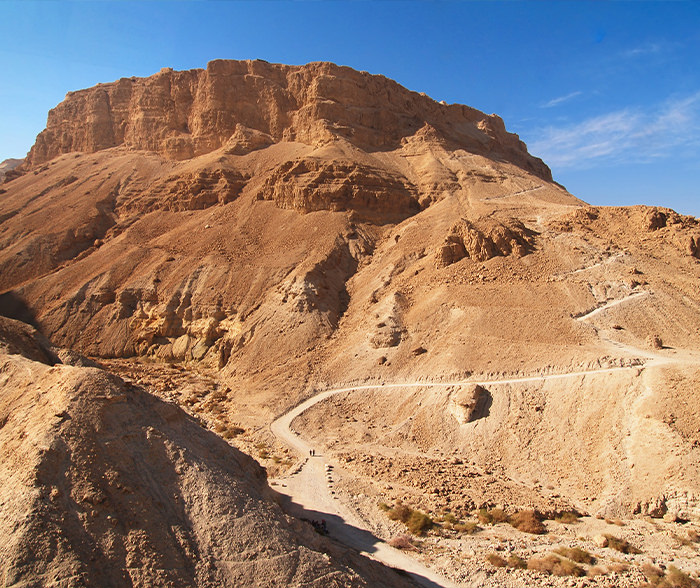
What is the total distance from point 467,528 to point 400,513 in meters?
2.30

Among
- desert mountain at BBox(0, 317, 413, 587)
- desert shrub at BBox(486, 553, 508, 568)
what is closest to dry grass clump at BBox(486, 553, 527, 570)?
desert shrub at BBox(486, 553, 508, 568)

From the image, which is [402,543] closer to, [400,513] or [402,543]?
[402,543]

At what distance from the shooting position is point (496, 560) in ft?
47.4

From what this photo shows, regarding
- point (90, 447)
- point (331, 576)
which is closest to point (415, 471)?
point (331, 576)

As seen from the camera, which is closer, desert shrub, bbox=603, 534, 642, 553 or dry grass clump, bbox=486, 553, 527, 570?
dry grass clump, bbox=486, 553, 527, 570

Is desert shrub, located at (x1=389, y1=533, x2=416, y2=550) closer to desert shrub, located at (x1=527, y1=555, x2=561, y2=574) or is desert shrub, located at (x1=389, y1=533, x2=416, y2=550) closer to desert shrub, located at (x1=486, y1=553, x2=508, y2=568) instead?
desert shrub, located at (x1=486, y1=553, x2=508, y2=568)

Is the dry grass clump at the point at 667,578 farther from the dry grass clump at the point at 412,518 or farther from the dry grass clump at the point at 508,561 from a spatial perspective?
the dry grass clump at the point at 412,518

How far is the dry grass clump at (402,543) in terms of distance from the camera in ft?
50.1

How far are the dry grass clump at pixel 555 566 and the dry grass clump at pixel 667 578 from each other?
67.2 inches

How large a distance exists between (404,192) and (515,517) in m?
37.0

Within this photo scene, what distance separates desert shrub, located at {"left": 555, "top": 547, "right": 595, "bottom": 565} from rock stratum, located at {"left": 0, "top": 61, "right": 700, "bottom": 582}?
345 cm

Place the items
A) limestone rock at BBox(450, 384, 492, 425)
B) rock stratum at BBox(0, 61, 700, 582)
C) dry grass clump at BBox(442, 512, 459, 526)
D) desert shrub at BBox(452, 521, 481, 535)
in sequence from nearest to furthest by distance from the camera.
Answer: desert shrub at BBox(452, 521, 481, 535)
dry grass clump at BBox(442, 512, 459, 526)
rock stratum at BBox(0, 61, 700, 582)
limestone rock at BBox(450, 384, 492, 425)

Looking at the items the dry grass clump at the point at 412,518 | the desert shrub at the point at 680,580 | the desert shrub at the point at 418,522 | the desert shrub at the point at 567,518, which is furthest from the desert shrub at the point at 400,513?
the desert shrub at the point at 680,580

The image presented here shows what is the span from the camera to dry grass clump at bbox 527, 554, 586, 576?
45.4ft
